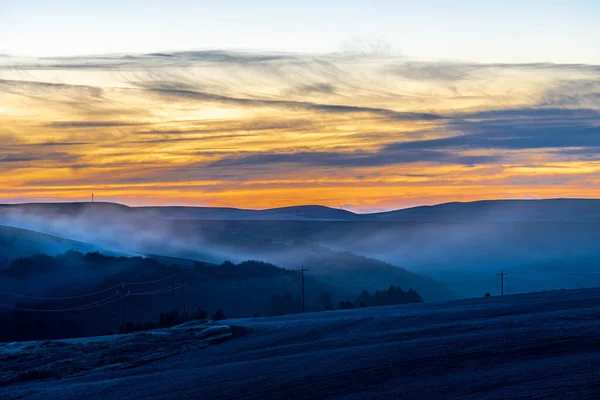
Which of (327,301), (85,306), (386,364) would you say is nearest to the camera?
(386,364)

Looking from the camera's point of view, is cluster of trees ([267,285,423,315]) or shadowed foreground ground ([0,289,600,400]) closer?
shadowed foreground ground ([0,289,600,400])

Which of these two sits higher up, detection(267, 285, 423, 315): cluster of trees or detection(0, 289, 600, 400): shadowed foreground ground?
detection(0, 289, 600, 400): shadowed foreground ground

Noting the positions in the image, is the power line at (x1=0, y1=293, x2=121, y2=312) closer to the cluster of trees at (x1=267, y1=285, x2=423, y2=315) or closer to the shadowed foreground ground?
the cluster of trees at (x1=267, y1=285, x2=423, y2=315)

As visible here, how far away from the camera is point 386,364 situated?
14.3m

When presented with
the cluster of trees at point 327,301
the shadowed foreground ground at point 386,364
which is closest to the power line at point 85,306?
the cluster of trees at point 327,301

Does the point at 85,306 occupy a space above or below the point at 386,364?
below

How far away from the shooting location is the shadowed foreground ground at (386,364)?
12211 mm

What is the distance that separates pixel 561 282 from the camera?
124 meters

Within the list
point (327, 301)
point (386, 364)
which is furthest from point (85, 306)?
point (386, 364)

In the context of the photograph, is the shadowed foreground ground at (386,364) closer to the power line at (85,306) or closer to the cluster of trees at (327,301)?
the power line at (85,306)

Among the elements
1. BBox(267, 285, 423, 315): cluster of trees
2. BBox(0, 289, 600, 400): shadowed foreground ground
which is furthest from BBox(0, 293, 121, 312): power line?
BBox(0, 289, 600, 400): shadowed foreground ground

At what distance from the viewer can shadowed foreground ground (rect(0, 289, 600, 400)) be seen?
1221cm

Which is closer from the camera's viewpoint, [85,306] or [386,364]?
[386,364]

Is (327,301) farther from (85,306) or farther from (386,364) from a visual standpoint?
(386,364)
